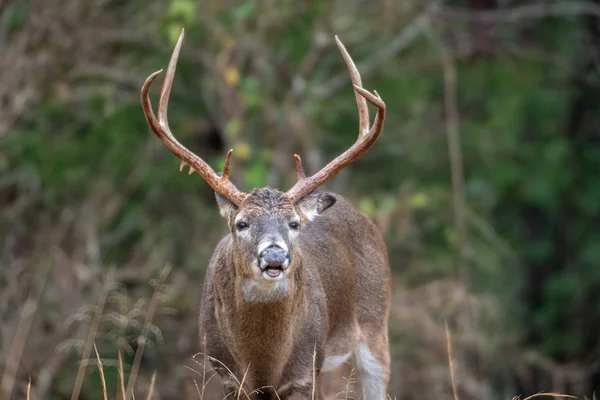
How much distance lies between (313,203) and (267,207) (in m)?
0.40

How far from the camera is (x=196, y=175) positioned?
45.1 ft

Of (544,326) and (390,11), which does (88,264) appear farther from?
(544,326)

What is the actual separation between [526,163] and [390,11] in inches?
156

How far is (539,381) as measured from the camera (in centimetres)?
1756

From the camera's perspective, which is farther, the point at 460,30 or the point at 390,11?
the point at 460,30

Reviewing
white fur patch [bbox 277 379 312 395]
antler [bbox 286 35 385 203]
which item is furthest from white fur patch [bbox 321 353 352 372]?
antler [bbox 286 35 385 203]

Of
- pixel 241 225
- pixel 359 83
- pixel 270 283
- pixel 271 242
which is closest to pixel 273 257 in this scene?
pixel 271 242

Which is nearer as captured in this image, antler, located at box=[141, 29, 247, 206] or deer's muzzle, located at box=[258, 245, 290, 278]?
deer's muzzle, located at box=[258, 245, 290, 278]

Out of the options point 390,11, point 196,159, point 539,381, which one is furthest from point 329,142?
point 196,159

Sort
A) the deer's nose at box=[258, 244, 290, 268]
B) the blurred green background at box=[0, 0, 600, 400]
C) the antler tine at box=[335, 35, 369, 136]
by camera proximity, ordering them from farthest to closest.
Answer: the blurred green background at box=[0, 0, 600, 400] < the antler tine at box=[335, 35, 369, 136] < the deer's nose at box=[258, 244, 290, 268]

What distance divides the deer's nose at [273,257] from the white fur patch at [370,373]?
6.29 ft

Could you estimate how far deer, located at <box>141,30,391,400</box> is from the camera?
692 cm

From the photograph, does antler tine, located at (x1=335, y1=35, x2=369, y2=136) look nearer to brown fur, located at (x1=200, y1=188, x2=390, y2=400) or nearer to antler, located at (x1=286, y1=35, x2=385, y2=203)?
antler, located at (x1=286, y1=35, x2=385, y2=203)

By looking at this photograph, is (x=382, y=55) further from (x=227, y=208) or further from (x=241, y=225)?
(x=241, y=225)
